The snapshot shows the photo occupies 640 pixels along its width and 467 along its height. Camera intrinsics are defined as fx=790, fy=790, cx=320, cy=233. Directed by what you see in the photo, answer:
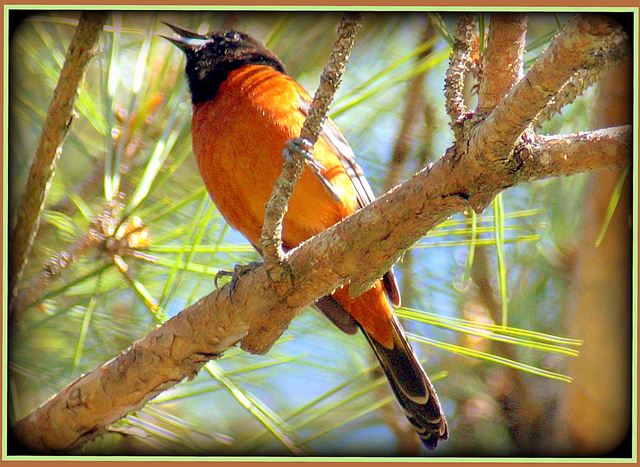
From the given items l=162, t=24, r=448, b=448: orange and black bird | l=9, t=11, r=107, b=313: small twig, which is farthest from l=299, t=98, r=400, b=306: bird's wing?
l=9, t=11, r=107, b=313: small twig

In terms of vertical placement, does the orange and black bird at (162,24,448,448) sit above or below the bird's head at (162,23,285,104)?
below

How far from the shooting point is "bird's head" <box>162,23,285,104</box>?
6.93 feet

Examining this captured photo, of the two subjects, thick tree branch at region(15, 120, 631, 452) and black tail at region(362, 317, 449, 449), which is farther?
black tail at region(362, 317, 449, 449)

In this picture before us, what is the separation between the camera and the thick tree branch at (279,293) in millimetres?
1514

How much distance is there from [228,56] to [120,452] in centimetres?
110

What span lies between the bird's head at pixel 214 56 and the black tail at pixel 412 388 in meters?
0.81

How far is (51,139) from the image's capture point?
178 centimetres

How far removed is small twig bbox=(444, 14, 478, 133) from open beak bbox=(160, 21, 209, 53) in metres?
0.74

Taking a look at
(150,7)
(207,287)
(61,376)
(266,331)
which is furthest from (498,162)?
(61,376)

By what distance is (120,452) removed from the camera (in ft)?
6.20

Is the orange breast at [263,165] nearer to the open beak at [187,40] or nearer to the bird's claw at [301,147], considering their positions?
the open beak at [187,40]

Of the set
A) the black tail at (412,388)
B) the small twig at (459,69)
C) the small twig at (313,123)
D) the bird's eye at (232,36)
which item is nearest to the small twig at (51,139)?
the bird's eye at (232,36)

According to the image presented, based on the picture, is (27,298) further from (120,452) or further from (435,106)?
(435,106)

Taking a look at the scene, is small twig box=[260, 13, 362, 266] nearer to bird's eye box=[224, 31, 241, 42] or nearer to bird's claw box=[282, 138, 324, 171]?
bird's claw box=[282, 138, 324, 171]
